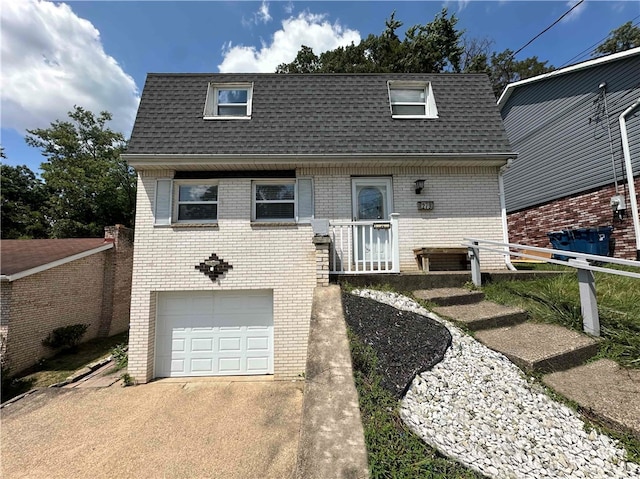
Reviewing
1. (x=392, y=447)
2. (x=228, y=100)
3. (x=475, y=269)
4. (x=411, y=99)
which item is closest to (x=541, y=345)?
(x=475, y=269)

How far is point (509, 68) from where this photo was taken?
21031 millimetres

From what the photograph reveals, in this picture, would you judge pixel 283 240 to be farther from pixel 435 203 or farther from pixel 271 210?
pixel 435 203

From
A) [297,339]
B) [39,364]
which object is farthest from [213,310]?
[39,364]

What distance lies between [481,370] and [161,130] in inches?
318

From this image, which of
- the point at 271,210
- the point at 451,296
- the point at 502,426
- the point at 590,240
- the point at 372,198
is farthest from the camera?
the point at 590,240

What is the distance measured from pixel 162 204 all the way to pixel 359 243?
4.78m

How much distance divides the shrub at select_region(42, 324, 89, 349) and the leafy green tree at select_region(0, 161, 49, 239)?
56.2 ft

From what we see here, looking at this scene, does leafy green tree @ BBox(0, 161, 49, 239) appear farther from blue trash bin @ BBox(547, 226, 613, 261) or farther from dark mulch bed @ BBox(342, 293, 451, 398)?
blue trash bin @ BBox(547, 226, 613, 261)

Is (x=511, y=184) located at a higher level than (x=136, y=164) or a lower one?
higher

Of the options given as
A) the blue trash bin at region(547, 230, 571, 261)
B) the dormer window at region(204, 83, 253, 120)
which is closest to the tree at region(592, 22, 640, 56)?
the blue trash bin at region(547, 230, 571, 261)

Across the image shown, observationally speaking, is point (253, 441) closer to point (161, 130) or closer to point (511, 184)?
point (161, 130)

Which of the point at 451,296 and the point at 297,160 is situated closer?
the point at 451,296

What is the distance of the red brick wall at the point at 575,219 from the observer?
7.63 metres

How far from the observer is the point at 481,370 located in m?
2.97
